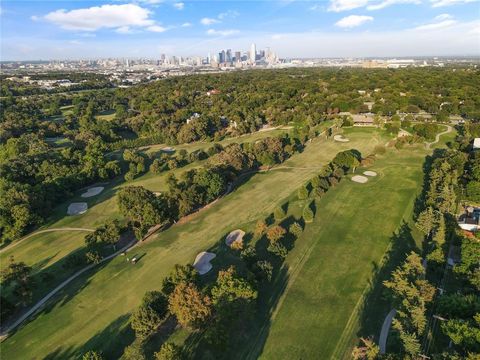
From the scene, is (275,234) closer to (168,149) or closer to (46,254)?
(46,254)

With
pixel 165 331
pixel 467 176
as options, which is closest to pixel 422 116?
pixel 467 176

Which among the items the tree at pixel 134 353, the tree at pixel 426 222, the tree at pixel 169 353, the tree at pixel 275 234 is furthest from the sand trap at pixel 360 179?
the tree at pixel 134 353

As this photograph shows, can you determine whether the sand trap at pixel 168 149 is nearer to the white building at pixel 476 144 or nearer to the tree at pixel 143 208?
the tree at pixel 143 208

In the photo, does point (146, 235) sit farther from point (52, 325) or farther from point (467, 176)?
point (467, 176)

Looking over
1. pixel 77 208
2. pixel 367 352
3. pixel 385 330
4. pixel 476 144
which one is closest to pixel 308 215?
pixel 385 330

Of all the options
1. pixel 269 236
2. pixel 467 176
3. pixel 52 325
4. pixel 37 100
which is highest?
pixel 37 100

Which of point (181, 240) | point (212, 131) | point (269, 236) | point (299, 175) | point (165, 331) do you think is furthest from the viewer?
point (212, 131)
